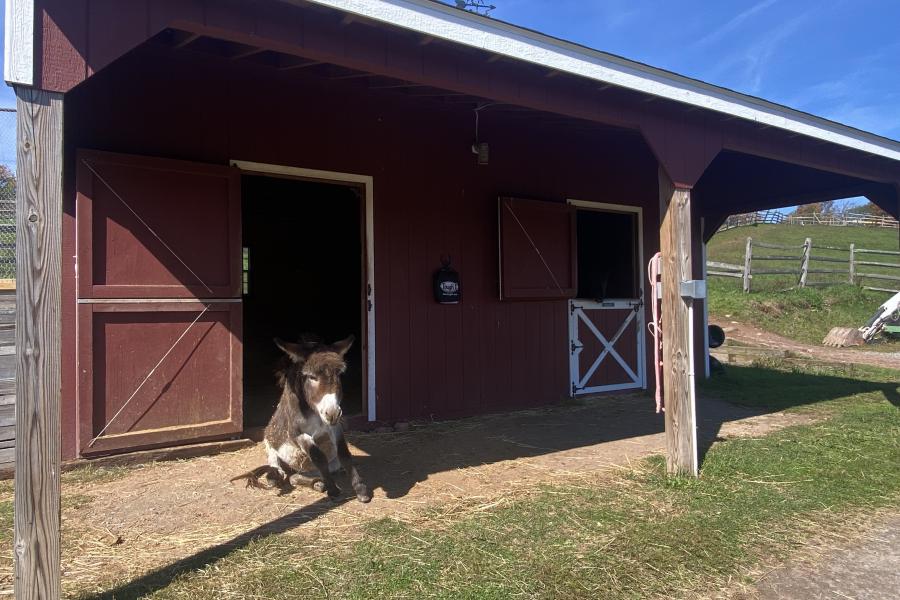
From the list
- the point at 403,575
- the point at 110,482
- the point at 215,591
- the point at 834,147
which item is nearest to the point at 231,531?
the point at 215,591

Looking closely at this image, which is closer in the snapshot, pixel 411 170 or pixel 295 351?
pixel 295 351

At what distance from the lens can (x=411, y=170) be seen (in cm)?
614

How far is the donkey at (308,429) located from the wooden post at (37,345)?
1.35m

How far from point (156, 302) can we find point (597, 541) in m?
3.57

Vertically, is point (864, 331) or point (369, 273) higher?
point (369, 273)

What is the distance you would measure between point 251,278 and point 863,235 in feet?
107

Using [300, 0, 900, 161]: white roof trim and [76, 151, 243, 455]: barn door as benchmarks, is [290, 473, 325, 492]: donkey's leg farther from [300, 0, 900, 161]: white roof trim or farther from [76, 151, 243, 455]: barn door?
[300, 0, 900, 161]: white roof trim

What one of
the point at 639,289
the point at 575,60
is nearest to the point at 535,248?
the point at 639,289

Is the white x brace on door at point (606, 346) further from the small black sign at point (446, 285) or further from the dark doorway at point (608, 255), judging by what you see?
the small black sign at point (446, 285)

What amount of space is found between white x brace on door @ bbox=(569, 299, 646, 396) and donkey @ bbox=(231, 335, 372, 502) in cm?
386

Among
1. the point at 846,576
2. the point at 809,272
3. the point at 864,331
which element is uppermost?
the point at 809,272

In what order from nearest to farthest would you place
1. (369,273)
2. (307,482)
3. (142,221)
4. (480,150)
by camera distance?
(307,482)
(142,221)
(369,273)
(480,150)

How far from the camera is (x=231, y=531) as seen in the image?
3391mm

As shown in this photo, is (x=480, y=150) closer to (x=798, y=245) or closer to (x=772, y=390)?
(x=772, y=390)
